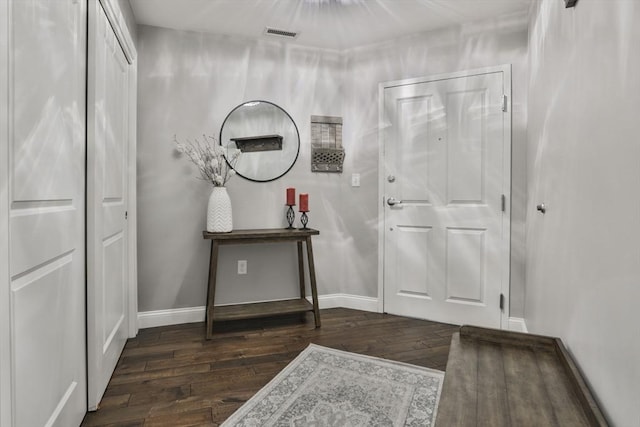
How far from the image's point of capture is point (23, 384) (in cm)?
108

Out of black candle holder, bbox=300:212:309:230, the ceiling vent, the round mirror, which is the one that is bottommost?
black candle holder, bbox=300:212:309:230

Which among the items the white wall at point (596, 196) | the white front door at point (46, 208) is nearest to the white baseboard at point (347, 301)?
the white wall at point (596, 196)

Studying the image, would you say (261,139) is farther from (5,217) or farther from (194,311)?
(5,217)

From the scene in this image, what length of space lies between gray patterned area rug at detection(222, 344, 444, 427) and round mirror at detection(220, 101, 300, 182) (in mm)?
1576

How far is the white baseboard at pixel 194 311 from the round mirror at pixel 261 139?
1.17 meters

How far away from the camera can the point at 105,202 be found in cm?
195

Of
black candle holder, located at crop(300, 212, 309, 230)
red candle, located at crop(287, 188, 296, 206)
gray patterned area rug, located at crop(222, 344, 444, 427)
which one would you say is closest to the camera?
gray patterned area rug, located at crop(222, 344, 444, 427)

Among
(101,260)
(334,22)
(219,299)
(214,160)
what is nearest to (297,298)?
(219,299)

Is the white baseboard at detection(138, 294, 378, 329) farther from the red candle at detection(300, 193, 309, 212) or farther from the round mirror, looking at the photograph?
the round mirror

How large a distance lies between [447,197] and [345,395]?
175cm

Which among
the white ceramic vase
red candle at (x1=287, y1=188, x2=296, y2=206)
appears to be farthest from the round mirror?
the white ceramic vase

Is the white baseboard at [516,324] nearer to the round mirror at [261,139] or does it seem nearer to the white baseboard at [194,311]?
the white baseboard at [194,311]

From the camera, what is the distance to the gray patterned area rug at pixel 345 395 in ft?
5.46

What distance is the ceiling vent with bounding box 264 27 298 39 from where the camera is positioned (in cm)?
298
